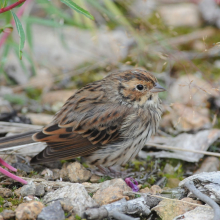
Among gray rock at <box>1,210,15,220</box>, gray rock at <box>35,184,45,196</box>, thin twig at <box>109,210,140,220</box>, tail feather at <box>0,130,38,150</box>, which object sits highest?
tail feather at <box>0,130,38,150</box>

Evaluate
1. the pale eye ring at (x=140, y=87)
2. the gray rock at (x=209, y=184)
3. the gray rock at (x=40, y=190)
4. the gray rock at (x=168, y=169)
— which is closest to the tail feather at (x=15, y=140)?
the gray rock at (x=40, y=190)

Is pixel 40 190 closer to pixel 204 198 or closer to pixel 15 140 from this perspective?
pixel 15 140

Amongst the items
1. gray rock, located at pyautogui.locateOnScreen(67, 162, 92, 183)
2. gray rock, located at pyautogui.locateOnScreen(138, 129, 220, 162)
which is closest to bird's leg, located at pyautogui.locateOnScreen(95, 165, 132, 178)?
gray rock, located at pyautogui.locateOnScreen(67, 162, 92, 183)

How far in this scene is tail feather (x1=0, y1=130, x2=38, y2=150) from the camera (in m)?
4.20

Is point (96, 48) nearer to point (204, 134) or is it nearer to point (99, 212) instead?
point (204, 134)

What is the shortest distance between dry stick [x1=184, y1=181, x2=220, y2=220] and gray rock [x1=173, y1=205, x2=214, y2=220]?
0.27 feet

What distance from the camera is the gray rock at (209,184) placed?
3.29 metres

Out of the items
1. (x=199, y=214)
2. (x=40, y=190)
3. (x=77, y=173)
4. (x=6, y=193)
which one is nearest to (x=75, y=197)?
(x=40, y=190)

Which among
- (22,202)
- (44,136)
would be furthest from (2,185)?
(44,136)

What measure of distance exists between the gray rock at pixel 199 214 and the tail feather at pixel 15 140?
1927 mm

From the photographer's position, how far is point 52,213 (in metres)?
3.06

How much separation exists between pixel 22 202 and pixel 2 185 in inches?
18.2

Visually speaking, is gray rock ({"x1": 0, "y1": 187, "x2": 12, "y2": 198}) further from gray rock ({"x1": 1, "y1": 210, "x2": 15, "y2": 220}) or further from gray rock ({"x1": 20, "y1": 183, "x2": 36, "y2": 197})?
gray rock ({"x1": 1, "y1": 210, "x2": 15, "y2": 220})

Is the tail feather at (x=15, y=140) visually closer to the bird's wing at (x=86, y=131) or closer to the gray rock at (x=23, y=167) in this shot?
the bird's wing at (x=86, y=131)
